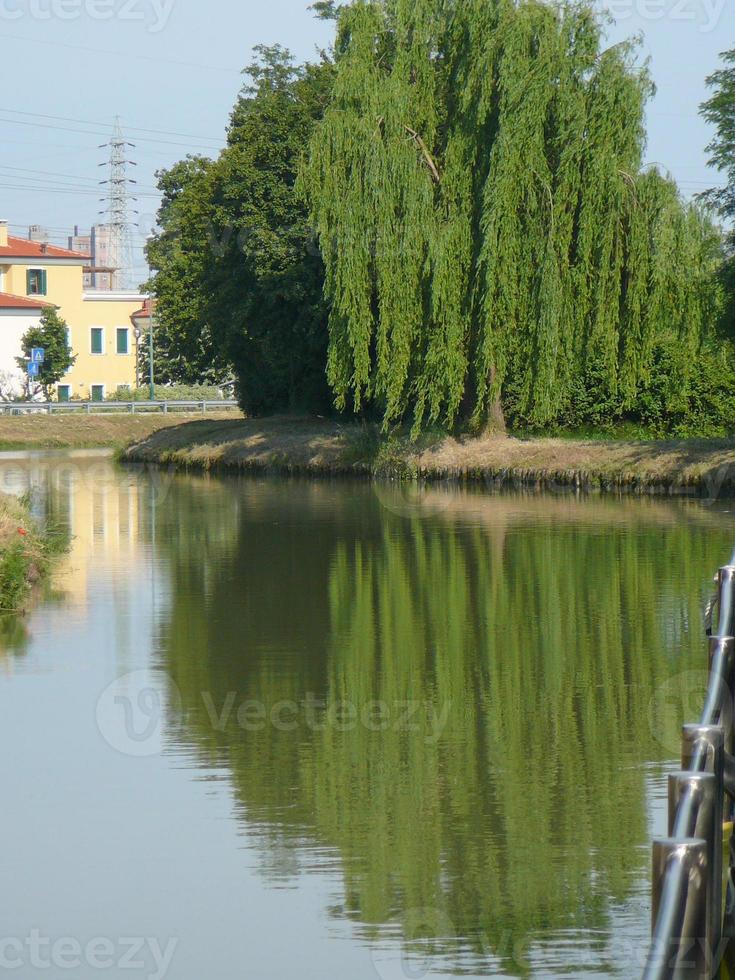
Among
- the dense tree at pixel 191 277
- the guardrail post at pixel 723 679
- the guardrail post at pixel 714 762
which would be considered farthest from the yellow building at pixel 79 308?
the guardrail post at pixel 714 762

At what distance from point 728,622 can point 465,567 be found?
14.0 m

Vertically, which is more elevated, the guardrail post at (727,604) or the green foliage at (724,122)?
the green foliage at (724,122)

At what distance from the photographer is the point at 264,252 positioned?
3978cm

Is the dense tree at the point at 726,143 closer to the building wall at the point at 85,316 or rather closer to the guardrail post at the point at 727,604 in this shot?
the guardrail post at the point at 727,604

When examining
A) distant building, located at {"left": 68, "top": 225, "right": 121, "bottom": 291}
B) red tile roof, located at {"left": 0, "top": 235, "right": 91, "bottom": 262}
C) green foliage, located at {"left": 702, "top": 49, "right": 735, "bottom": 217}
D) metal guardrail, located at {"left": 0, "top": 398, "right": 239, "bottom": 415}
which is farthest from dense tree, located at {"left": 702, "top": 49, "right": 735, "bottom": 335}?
distant building, located at {"left": 68, "top": 225, "right": 121, "bottom": 291}

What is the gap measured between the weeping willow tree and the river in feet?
38.2

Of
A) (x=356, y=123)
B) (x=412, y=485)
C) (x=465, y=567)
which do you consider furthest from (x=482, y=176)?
(x=465, y=567)

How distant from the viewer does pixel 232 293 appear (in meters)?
41.9

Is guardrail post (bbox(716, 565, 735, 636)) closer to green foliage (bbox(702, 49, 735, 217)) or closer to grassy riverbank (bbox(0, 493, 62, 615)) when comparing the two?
grassy riverbank (bbox(0, 493, 62, 615))

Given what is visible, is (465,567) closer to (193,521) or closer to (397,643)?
(397,643)

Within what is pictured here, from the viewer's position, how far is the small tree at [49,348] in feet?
222

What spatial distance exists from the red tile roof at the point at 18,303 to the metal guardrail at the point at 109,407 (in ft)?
36.7

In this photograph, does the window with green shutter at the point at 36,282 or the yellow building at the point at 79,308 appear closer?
the yellow building at the point at 79,308

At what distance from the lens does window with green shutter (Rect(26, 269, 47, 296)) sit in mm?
75938
